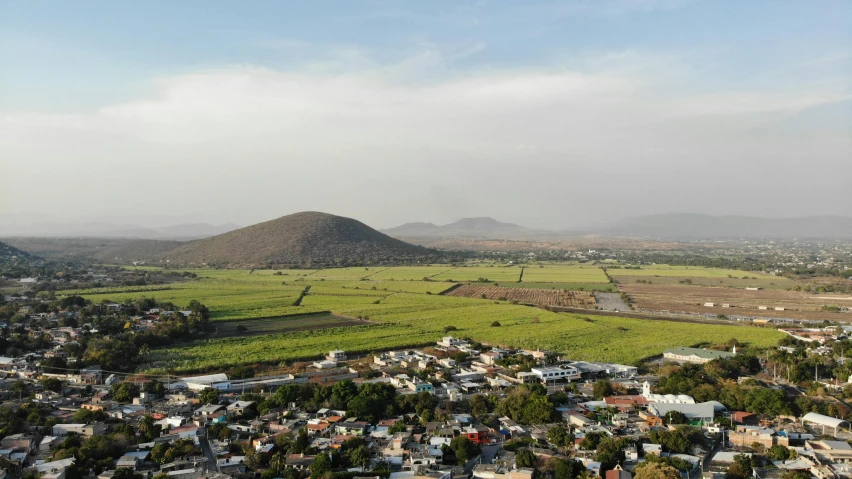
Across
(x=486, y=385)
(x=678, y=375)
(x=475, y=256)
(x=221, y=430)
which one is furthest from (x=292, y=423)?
(x=475, y=256)

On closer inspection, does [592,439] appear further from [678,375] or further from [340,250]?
[340,250]

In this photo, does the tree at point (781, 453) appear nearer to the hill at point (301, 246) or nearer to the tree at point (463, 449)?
the tree at point (463, 449)

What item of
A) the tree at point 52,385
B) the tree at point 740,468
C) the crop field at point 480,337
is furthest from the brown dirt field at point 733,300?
the tree at point 52,385

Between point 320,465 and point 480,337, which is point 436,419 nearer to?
point 320,465

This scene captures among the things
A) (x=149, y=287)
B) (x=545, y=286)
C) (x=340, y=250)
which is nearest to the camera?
(x=149, y=287)

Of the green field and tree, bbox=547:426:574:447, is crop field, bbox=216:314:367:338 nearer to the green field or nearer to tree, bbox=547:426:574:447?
the green field

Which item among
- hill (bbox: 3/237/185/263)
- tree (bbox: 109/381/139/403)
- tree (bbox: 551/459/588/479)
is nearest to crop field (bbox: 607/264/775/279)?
tree (bbox: 551/459/588/479)
